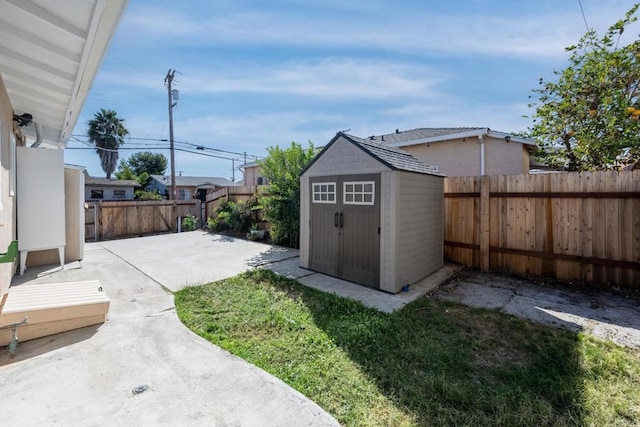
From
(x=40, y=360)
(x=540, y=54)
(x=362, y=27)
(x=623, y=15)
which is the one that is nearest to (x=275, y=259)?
(x=40, y=360)

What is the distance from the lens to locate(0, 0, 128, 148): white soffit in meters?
2.18

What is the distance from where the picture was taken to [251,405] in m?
1.98

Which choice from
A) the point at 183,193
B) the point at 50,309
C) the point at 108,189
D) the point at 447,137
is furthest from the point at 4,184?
the point at 183,193

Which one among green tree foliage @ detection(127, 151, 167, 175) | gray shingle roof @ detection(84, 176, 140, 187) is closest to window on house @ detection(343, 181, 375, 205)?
gray shingle roof @ detection(84, 176, 140, 187)

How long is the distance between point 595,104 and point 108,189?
29.7 m

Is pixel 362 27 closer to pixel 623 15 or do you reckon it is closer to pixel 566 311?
pixel 623 15

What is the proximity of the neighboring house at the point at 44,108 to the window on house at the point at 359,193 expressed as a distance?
3596mm

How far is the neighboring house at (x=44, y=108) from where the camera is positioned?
230 centimetres

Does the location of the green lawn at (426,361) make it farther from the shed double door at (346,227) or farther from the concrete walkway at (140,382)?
the shed double door at (346,227)

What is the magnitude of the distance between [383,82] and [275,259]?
5.98 meters

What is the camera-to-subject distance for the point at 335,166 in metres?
5.14

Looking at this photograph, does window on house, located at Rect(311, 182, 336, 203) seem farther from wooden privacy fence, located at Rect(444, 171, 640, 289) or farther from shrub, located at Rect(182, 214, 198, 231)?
shrub, located at Rect(182, 214, 198, 231)

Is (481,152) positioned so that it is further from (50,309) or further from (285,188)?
(50,309)

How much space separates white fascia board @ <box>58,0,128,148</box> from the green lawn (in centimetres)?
299
